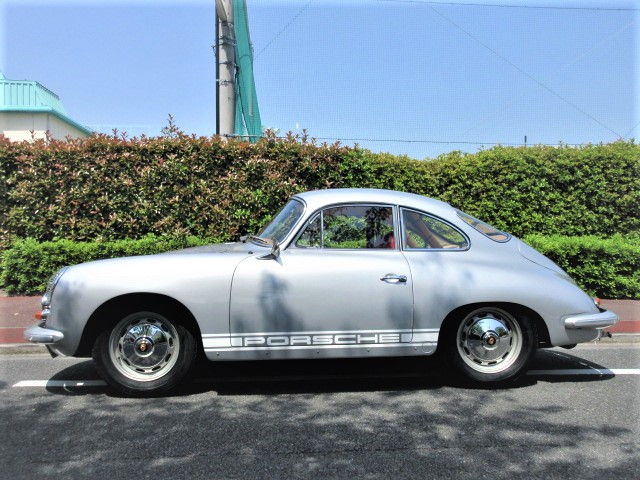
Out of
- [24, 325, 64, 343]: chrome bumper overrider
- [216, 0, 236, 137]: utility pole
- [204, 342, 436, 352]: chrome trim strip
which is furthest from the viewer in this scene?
[216, 0, 236, 137]: utility pole

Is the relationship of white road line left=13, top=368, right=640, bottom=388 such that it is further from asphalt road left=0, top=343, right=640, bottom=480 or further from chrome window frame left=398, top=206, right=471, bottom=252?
chrome window frame left=398, top=206, right=471, bottom=252

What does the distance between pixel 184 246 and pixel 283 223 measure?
12.9 feet

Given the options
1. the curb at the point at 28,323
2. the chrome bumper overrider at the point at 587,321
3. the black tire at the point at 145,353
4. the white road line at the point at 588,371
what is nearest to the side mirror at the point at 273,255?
the black tire at the point at 145,353

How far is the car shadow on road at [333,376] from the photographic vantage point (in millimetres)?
4527

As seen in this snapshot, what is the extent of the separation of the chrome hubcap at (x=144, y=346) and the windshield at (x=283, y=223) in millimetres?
1133

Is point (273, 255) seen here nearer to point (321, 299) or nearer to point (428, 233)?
point (321, 299)

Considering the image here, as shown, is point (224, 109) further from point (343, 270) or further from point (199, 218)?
point (343, 270)

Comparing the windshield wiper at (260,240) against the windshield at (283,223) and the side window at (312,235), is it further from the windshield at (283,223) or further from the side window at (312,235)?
the side window at (312,235)

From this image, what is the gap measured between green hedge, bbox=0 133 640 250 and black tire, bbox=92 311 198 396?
177 inches

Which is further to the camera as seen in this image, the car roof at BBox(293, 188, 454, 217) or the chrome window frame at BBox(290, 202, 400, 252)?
the car roof at BBox(293, 188, 454, 217)

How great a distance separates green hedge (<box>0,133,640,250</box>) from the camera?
27.6ft

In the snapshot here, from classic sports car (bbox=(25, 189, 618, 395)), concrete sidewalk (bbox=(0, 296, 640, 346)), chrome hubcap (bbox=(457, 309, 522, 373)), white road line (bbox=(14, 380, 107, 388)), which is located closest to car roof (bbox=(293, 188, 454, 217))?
classic sports car (bbox=(25, 189, 618, 395))

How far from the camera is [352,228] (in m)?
4.57

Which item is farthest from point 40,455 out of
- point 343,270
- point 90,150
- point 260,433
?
point 90,150
